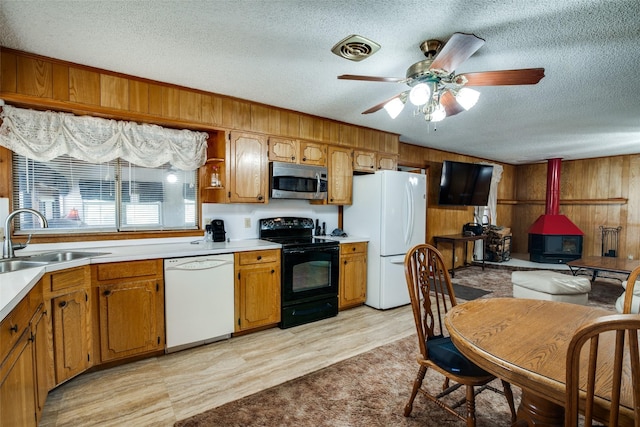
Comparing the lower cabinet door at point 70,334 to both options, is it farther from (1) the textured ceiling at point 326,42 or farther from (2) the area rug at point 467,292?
(2) the area rug at point 467,292

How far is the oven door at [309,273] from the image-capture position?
3207 mm

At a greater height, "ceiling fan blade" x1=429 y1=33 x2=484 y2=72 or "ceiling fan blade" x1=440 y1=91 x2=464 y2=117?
"ceiling fan blade" x1=429 y1=33 x2=484 y2=72

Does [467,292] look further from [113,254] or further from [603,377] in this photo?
[113,254]

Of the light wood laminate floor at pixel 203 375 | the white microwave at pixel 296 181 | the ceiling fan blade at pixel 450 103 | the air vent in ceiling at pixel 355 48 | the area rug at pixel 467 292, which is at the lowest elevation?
the area rug at pixel 467 292

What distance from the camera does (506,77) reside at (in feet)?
5.82

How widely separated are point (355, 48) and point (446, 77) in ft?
2.01

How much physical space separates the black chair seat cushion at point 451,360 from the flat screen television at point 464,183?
4.36 m

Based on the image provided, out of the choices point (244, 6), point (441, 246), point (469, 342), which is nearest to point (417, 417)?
point (469, 342)

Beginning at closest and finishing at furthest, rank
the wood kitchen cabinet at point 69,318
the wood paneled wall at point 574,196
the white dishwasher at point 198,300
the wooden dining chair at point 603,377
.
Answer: the wooden dining chair at point 603,377, the wood kitchen cabinet at point 69,318, the white dishwasher at point 198,300, the wood paneled wall at point 574,196

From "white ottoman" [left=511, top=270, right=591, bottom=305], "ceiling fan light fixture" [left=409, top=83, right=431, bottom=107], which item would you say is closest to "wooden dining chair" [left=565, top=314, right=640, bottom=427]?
"ceiling fan light fixture" [left=409, top=83, right=431, bottom=107]

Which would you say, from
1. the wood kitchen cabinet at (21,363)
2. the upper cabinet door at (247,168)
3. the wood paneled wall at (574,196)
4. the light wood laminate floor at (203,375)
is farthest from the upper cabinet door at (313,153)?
the wood kitchen cabinet at (21,363)

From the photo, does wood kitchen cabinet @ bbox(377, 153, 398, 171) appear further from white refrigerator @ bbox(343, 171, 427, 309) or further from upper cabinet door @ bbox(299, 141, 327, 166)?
upper cabinet door @ bbox(299, 141, 327, 166)

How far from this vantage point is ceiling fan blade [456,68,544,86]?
5.54ft

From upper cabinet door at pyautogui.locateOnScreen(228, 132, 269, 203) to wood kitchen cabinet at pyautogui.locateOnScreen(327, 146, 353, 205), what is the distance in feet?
2.92
